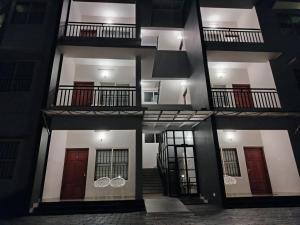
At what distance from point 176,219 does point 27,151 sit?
573 cm

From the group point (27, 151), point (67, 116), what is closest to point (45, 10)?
point (67, 116)

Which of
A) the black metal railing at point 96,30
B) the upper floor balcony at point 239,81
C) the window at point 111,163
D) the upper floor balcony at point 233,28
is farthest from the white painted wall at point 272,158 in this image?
the black metal railing at point 96,30

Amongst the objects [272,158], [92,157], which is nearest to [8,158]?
[92,157]

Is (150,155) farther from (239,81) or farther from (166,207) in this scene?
(239,81)

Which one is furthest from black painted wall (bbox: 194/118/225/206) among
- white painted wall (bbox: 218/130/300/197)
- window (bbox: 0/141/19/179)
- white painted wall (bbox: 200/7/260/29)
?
window (bbox: 0/141/19/179)

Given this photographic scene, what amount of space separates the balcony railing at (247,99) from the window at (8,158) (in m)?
8.46

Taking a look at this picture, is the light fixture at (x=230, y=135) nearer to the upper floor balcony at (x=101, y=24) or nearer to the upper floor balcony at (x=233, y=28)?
the upper floor balcony at (x=233, y=28)

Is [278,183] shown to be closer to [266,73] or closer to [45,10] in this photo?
[266,73]

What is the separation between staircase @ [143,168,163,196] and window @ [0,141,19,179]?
6.30m

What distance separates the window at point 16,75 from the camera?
7.79 metres

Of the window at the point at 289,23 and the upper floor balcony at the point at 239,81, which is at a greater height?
the window at the point at 289,23

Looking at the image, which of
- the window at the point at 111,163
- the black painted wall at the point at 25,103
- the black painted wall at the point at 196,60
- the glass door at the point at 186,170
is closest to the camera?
the black painted wall at the point at 25,103

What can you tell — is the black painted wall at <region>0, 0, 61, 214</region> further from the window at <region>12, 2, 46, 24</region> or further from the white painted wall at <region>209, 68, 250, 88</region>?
the white painted wall at <region>209, 68, 250, 88</region>

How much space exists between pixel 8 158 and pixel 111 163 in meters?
4.19
